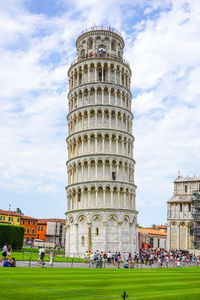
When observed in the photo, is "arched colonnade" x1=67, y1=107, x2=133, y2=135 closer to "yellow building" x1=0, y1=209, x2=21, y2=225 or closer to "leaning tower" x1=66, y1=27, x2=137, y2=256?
"leaning tower" x1=66, y1=27, x2=137, y2=256

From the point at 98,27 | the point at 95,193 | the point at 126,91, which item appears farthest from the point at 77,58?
the point at 95,193

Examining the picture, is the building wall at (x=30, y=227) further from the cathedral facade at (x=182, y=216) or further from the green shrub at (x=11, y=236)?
the green shrub at (x=11, y=236)

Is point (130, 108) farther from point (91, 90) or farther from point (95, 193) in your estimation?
point (95, 193)

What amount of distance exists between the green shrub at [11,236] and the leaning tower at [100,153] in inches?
307

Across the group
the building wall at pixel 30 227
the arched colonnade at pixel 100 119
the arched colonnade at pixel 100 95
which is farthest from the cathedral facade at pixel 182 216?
the building wall at pixel 30 227

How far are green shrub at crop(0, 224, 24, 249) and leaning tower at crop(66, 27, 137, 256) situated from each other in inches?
307

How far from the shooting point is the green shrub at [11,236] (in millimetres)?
54688

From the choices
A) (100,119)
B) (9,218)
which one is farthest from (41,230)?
(100,119)

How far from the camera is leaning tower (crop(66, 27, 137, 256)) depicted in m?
53.9

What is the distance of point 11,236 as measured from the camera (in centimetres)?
5497

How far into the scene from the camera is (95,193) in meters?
54.8

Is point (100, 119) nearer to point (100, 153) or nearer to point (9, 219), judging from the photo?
point (100, 153)

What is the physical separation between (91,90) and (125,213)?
71.1 feet

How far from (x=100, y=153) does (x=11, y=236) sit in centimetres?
1925
